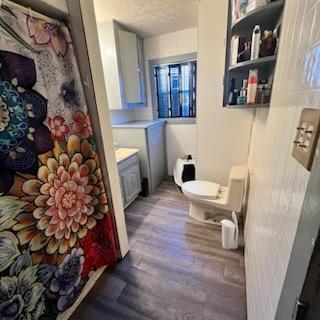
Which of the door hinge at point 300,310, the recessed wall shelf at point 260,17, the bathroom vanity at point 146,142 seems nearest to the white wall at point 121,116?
the bathroom vanity at point 146,142

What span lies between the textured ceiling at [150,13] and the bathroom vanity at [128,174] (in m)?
1.51

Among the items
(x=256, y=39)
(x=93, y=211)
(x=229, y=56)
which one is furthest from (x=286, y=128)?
(x=93, y=211)

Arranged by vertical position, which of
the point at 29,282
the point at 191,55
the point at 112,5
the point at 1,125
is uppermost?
the point at 112,5

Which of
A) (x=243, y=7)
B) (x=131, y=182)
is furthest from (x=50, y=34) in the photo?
(x=131, y=182)

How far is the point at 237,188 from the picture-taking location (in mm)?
1632

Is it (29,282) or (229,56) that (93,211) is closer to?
(29,282)

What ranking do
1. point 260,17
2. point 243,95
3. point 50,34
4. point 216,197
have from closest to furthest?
point 50,34, point 260,17, point 243,95, point 216,197

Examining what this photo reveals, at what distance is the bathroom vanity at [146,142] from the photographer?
2.36m

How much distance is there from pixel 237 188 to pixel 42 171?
4.98 ft

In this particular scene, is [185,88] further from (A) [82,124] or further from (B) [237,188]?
(A) [82,124]

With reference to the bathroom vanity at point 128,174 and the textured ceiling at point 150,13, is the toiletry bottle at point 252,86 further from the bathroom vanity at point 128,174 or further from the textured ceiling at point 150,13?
the bathroom vanity at point 128,174

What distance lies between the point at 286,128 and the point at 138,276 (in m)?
1.47

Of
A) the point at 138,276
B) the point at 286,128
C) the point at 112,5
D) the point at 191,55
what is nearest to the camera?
the point at 286,128

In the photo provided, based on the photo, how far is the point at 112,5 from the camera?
175 centimetres
